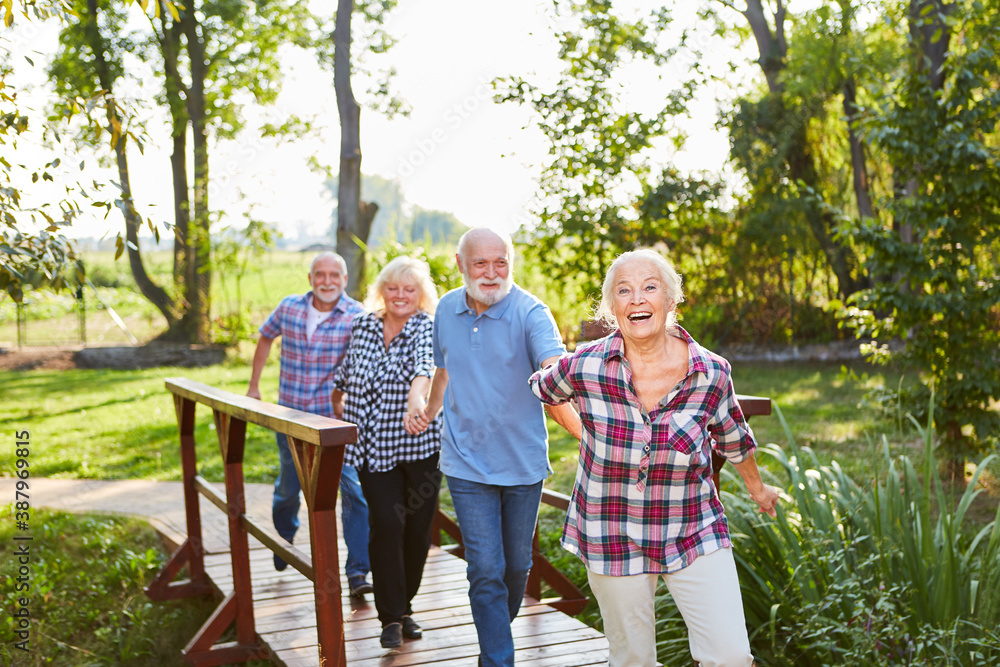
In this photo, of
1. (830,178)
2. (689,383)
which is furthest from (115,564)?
(830,178)

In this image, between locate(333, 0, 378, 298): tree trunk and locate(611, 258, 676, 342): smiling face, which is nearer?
locate(611, 258, 676, 342): smiling face

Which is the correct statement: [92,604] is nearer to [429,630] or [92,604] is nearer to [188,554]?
[188,554]

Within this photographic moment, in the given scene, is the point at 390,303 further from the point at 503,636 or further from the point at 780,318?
the point at 780,318

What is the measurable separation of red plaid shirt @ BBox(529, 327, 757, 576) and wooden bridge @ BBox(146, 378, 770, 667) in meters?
0.69

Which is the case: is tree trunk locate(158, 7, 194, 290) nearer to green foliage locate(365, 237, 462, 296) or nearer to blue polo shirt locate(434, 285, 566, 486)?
green foliage locate(365, 237, 462, 296)

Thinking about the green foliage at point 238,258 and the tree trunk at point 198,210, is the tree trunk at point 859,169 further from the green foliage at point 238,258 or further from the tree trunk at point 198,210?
the tree trunk at point 198,210

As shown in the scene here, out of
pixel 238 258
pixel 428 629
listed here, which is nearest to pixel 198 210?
pixel 238 258

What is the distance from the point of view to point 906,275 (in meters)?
6.83

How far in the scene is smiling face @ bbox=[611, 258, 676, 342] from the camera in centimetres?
284

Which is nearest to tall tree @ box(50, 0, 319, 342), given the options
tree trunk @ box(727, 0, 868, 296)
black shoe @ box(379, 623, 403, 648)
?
tree trunk @ box(727, 0, 868, 296)

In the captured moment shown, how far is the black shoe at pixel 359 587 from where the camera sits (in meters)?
4.72

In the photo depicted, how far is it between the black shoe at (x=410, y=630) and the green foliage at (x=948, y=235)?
4369 millimetres

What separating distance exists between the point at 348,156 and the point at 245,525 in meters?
9.25

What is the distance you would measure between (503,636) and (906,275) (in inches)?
187
